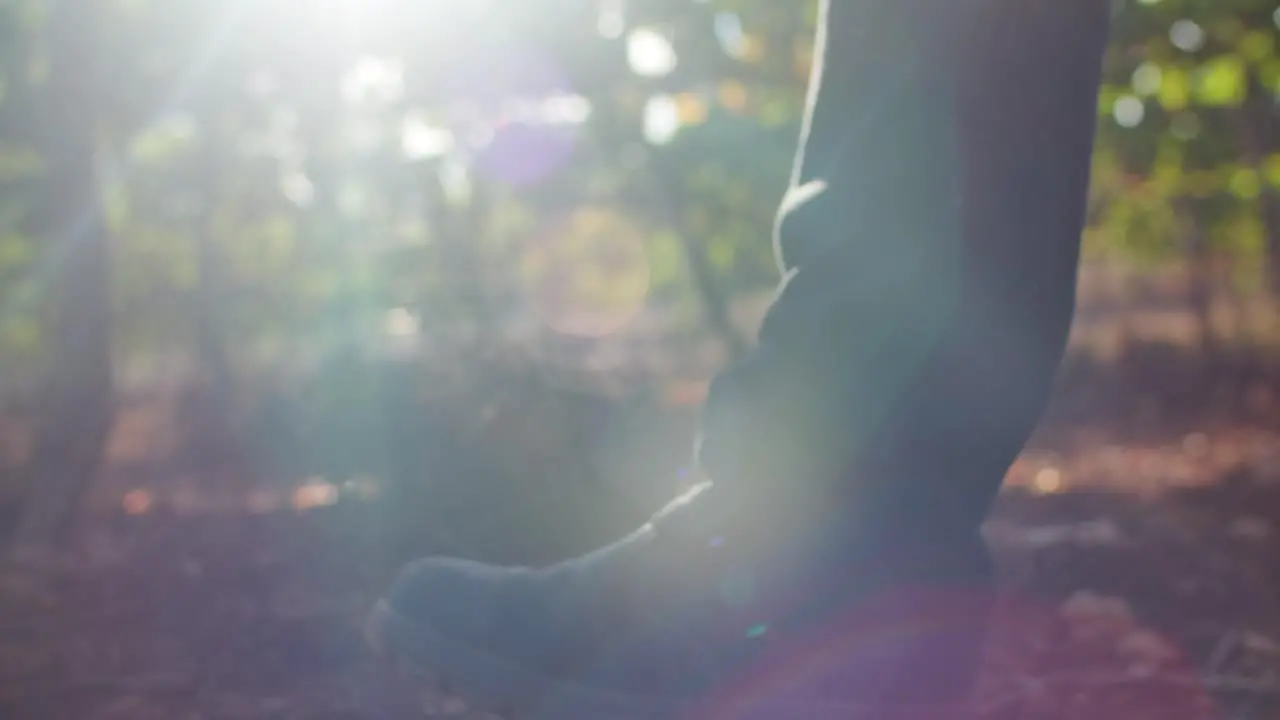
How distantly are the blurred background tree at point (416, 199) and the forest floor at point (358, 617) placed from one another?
37 centimetres

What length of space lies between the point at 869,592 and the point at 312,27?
4.27m

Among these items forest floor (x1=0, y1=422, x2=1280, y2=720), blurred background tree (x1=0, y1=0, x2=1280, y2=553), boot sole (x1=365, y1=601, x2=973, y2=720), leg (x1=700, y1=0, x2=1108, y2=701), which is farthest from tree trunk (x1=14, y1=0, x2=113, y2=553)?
leg (x1=700, y1=0, x2=1108, y2=701)

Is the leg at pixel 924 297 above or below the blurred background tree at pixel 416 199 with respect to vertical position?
below

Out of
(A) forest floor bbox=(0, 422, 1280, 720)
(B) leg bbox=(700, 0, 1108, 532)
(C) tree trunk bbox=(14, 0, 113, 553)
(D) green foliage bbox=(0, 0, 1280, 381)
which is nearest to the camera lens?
(B) leg bbox=(700, 0, 1108, 532)

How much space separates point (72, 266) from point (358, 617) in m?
1.53

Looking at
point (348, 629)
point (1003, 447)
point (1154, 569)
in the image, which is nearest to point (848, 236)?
point (1003, 447)

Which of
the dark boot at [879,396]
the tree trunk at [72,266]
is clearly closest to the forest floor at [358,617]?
the tree trunk at [72,266]

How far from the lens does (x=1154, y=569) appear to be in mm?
2527

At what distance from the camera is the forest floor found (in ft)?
5.80

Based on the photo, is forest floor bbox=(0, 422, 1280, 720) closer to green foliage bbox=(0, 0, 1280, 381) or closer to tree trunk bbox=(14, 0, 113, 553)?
tree trunk bbox=(14, 0, 113, 553)

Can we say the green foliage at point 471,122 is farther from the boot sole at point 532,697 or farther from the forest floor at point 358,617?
the boot sole at point 532,697

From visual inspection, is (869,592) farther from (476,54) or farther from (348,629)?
(476,54)

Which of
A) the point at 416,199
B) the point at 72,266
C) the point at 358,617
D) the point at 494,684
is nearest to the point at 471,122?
the point at 416,199

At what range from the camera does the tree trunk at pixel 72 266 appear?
10.5ft
